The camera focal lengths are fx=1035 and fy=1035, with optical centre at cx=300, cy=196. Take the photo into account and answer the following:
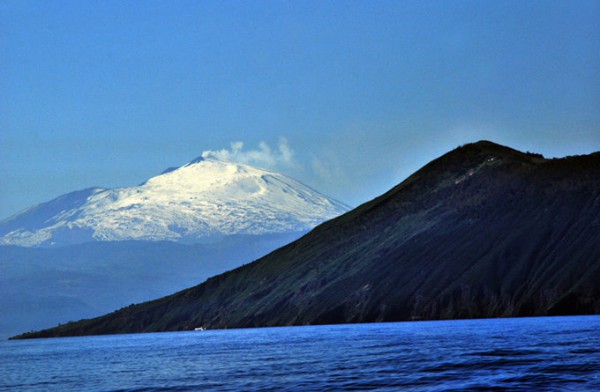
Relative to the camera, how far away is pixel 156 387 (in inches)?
3428

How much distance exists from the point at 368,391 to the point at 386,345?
6171cm

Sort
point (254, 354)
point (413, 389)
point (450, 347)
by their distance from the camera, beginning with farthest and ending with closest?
point (254, 354), point (450, 347), point (413, 389)

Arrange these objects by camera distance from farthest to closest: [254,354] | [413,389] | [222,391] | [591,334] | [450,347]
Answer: [254,354] < [591,334] < [450,347] < [222,391] < [413,389]

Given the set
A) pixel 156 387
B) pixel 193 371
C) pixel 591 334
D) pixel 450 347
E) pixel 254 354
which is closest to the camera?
pixel 156 387

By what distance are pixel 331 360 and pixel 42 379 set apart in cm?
3163

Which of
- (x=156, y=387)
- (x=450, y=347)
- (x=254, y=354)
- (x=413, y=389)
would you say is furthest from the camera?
(x=254, y=354)

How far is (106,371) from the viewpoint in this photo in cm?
11756

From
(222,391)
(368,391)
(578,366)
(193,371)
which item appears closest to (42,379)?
(193,371)

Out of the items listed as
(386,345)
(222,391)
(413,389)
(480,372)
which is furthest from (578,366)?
(386,345)

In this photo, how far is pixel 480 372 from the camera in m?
79.4

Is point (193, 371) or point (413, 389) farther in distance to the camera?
point (193, 371)

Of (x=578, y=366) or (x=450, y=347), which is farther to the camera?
(x=450, y=347)

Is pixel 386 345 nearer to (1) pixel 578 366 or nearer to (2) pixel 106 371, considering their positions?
(2) pixel 106 371

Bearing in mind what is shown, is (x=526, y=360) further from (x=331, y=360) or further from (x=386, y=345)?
(x=386, y=345)
